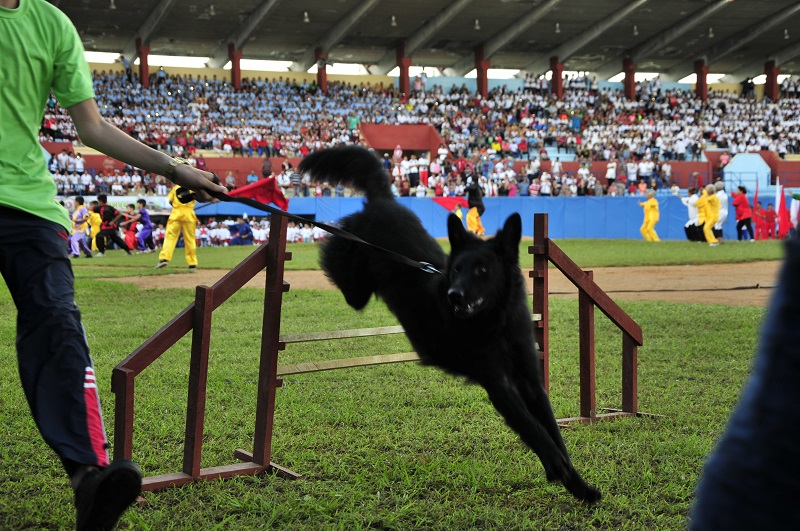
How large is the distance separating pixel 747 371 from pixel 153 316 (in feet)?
22.9

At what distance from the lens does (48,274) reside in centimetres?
258

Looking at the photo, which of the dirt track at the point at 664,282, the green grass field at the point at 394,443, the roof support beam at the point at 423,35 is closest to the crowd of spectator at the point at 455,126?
the roof support beam at the point at 423,35

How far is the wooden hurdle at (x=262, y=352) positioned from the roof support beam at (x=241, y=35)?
121 ft

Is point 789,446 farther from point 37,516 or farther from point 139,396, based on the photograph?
point 139,396

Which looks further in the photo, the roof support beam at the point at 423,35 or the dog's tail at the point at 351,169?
the roof support beam at the point at 423,35

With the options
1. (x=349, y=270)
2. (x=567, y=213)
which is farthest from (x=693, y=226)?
(x=349, y=270)

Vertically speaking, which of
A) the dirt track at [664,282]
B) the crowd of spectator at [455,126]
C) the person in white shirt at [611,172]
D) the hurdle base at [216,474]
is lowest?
the hurdle base at [216,474]

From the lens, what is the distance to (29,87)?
8.78 feet

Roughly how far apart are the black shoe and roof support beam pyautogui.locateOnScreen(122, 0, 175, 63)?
38.6m

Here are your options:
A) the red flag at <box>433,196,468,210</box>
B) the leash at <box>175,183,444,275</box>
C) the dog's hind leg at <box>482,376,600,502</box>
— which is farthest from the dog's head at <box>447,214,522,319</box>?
the red flag at <box>433,196,468,210</box>

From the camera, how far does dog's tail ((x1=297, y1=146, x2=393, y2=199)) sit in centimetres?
562

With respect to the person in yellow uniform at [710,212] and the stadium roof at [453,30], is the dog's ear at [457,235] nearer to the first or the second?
the person in yellow uniform at [710,212]

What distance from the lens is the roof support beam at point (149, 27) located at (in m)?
38.4

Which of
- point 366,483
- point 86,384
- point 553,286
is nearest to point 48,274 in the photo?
point 86,384
